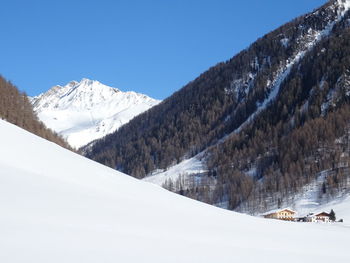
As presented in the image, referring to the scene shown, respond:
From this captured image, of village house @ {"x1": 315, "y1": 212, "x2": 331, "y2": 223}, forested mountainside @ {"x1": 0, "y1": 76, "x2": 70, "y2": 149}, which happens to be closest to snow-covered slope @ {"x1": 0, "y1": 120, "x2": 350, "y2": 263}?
forested mountainside @ {"x1": 0, "y1": 76, "x2": 70, "y2": 149}

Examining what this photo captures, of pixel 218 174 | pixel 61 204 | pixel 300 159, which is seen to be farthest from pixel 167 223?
pixel 218 174

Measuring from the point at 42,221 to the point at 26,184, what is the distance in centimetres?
341

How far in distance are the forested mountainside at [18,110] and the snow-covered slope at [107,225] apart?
5756 centimetres

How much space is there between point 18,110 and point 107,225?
242 feet

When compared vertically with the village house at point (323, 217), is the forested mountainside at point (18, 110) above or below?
above

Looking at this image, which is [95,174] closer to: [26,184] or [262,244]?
[26,184]

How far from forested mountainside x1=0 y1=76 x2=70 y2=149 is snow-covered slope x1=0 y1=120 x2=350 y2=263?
57557 millimetres

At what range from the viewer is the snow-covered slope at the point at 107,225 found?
11461mm

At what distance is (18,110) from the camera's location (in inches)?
3273

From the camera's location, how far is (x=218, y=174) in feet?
597

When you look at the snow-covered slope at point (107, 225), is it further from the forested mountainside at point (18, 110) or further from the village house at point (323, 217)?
the village house at point (323, 217)

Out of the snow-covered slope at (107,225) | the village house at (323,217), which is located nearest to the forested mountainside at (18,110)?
the village house at (323,217)

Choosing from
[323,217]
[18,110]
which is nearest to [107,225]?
[18,110]

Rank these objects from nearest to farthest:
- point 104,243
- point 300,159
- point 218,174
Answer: point 104,243
point 300,159
point 218,174
